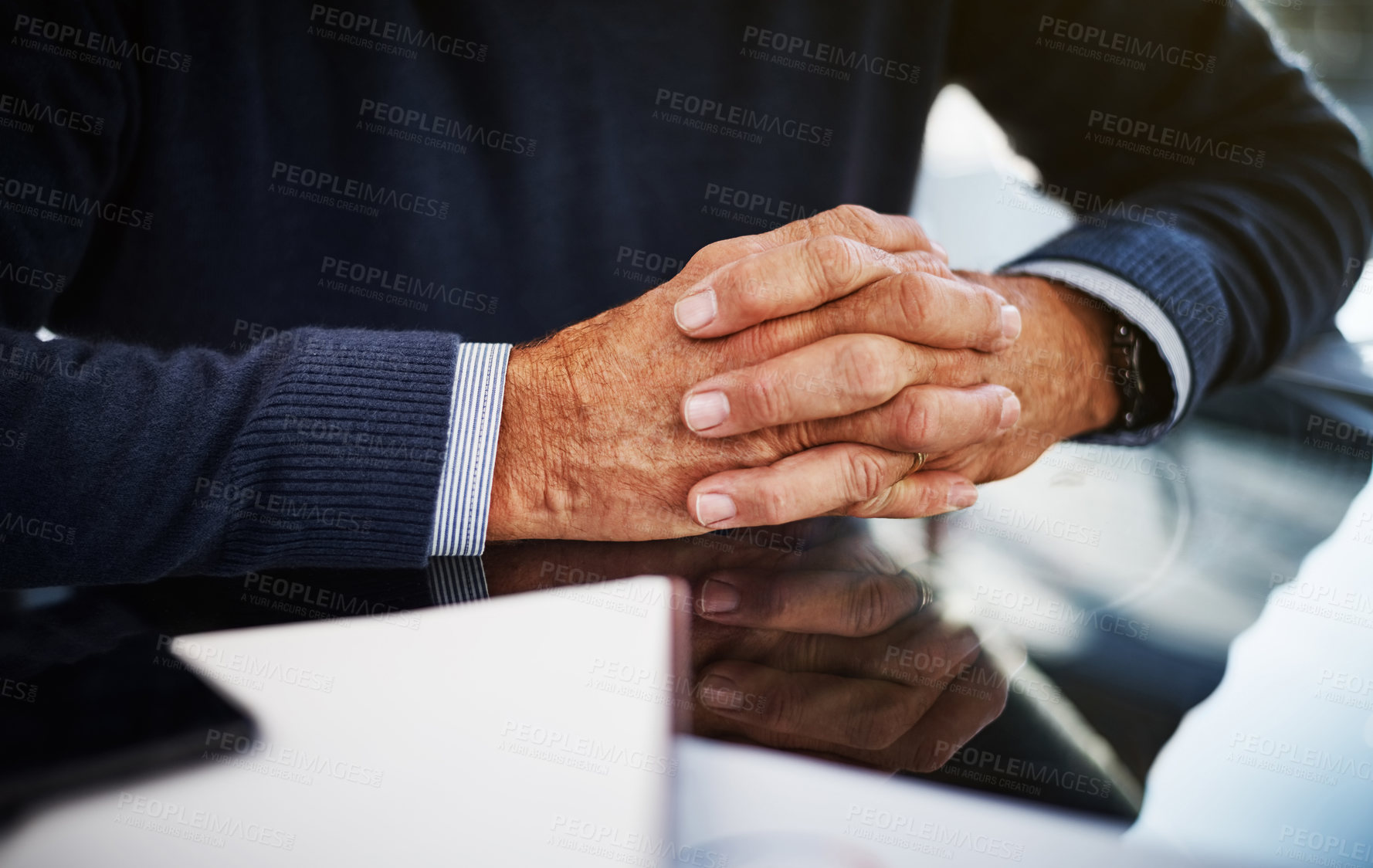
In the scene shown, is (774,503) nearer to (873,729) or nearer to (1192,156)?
(873,729)

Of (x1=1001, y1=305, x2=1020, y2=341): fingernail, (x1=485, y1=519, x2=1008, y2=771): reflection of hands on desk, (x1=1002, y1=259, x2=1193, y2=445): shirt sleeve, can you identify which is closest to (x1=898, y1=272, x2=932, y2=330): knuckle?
(x1=1001, y1=305, x2=1020, y2=341): fingernail

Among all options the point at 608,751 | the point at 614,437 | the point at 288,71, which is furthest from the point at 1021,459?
the point at 288,71

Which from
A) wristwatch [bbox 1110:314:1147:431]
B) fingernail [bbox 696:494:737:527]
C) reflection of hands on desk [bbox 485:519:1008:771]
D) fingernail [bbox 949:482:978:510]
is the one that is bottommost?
reflection of hands on desk [bbox 485:519:1008:771]

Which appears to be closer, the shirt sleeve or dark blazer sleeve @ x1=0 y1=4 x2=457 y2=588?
dark blazer sleeve @ x1=0 y1=4 x2=457 y2=588

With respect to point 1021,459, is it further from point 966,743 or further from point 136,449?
point 136,449

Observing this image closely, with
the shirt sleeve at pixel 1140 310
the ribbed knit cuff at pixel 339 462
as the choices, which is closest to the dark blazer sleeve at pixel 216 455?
the ribbed knit cuff at pixel 339 462

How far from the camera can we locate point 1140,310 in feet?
3.00

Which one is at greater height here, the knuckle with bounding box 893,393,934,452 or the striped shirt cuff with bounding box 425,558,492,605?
the knuckle with bounding box 893,393,934,452

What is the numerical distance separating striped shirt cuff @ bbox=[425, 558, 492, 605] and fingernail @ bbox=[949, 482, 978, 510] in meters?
0.46

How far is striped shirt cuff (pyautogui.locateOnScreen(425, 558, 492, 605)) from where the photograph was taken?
1.95 feet

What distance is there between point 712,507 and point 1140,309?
0.57 m

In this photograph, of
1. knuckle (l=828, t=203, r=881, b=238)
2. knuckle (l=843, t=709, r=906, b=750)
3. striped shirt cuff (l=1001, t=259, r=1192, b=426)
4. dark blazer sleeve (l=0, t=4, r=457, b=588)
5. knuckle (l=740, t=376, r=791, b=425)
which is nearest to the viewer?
knuckle (l=843, t=709, r=906, b=750)

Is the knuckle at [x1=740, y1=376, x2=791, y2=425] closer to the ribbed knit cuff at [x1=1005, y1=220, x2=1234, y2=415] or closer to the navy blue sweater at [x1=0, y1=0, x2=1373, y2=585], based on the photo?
the navy blue sweater at [x1=0, y1=0, x2=1373, y2=585]

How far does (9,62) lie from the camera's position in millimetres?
731
